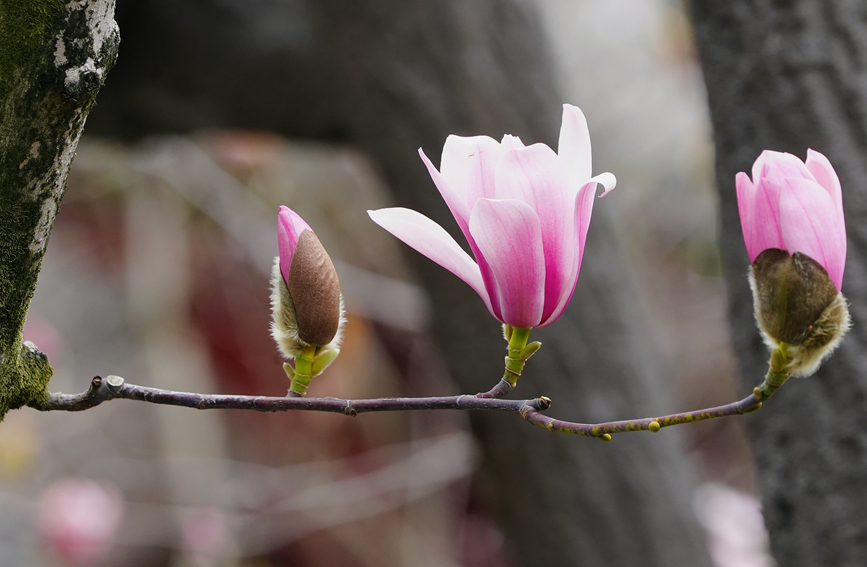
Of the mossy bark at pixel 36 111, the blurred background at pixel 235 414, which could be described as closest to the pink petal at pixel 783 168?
the mossy bark at pixel 36 111

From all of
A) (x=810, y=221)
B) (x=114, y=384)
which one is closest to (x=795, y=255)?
(x=810, y=221)

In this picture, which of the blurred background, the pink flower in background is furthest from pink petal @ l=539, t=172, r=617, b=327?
the pink flower in background

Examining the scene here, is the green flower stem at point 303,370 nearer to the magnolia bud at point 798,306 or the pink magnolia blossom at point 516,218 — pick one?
the pink magnolia blossom at point 516,218

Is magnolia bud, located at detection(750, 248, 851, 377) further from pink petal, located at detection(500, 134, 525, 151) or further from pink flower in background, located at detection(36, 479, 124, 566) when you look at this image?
pink flower in background, located at detection(36, 479, 124, 566)

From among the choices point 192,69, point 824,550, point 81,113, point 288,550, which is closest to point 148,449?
point 288,550

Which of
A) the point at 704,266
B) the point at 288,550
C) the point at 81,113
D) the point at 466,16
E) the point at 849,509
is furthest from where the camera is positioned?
the point at 704,266

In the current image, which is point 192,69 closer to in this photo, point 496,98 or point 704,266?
point 496,98
